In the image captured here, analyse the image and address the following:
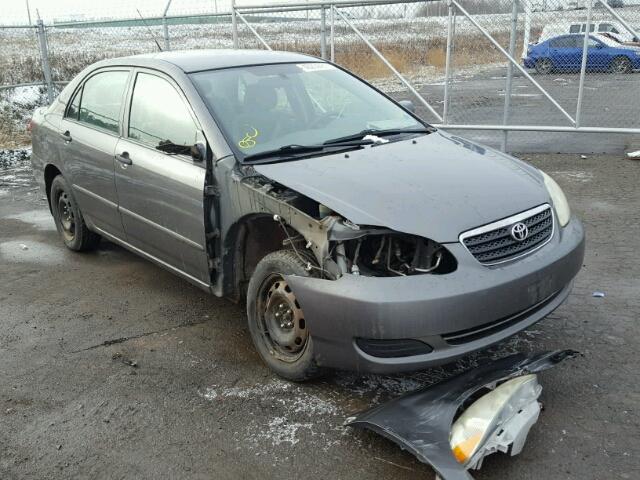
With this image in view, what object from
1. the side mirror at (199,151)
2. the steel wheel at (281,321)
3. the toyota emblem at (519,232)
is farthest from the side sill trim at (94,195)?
the toyota emblem at (519,232)

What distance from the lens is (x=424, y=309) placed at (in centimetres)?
291

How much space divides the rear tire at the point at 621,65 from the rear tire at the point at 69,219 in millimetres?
7869

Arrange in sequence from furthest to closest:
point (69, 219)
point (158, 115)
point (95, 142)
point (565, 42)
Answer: point (565, 42), point (69, 219), point (95, 142), point (158, 115)

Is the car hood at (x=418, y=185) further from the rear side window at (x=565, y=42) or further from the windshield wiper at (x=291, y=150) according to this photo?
the rear side window at (x=565, y=42)

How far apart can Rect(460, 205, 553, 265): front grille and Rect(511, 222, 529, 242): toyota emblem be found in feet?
0.05

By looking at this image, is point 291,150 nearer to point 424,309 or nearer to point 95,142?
point 424,309

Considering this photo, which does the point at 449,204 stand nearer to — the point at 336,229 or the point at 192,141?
the point at 336,229

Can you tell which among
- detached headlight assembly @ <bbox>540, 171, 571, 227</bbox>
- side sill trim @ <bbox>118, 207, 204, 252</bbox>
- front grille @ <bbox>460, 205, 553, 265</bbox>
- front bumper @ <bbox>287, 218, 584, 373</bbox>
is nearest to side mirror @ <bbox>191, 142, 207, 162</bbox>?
side sill trim @ <bbox>118, 207, 204, 252</bbox>

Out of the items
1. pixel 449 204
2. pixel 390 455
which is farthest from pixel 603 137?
pixel 390 455

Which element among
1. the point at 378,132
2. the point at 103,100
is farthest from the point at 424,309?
the point at 103,100

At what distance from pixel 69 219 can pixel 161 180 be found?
2.21 m

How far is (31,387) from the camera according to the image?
3.66 metres

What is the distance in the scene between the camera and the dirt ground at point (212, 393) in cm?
289

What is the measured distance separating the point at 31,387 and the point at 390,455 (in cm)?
213
